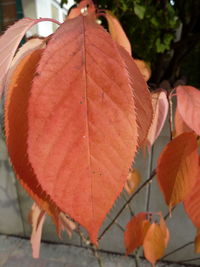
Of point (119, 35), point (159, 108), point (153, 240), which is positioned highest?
point (119, 35)

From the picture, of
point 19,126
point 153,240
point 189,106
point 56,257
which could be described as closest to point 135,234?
point 153,240

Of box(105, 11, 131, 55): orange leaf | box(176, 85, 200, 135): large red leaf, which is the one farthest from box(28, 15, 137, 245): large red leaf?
box(105, 11, 131, 55): orange leaf

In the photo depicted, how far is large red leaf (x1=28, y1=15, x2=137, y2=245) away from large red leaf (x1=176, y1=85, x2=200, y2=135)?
17 centimetres

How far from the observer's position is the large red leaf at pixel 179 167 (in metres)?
0.30

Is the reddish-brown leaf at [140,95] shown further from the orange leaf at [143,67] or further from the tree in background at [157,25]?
the tree in background at [157,25]

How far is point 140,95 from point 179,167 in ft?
0.58

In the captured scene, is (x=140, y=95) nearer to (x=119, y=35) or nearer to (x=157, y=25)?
(x=119, y=35)

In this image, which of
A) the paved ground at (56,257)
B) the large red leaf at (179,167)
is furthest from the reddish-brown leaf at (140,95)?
the paved ground at (56,257)

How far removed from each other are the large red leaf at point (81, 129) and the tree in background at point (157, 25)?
0.82 meters

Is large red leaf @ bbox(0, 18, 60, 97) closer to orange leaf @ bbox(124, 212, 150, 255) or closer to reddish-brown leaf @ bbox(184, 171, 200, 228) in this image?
reddish-brown leaf @ bbox(184, 171, 200, 228)

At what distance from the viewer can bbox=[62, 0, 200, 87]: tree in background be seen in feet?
2.94

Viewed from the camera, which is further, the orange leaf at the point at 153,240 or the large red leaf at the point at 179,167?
the orange leaf at the point at 153,240

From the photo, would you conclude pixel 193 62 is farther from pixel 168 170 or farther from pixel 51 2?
pixel 168 170

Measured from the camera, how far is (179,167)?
0.30 meters
